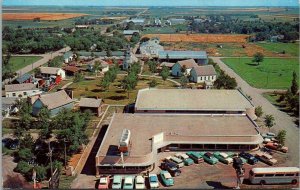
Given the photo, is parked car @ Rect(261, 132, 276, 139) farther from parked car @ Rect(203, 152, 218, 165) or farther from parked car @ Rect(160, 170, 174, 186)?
parked car @ Rect(160, 170, 174, 186)

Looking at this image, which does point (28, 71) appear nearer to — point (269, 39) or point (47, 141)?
point (47, 141)

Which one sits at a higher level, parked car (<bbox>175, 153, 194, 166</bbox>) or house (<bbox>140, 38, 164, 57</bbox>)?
house (<bbox>140, 38, 164, 57</bbox>)

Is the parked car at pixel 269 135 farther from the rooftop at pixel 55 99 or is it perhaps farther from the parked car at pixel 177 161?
the rooftop at pixel 55 99

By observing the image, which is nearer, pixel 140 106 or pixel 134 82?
pixel 140 106

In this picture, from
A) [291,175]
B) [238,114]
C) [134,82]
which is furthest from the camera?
Result: [134,82]

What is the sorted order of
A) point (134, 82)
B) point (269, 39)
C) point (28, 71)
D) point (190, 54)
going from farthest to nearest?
point (269, 39) → point (190, 54) → point (28, 71) → point (134, 82)

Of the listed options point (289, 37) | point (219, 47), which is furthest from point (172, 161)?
point (289, 37)

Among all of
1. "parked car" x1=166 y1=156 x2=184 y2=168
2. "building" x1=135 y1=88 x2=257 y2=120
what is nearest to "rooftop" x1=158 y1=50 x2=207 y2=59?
"building" x1=135 y1=88 x2=257 y2=120
